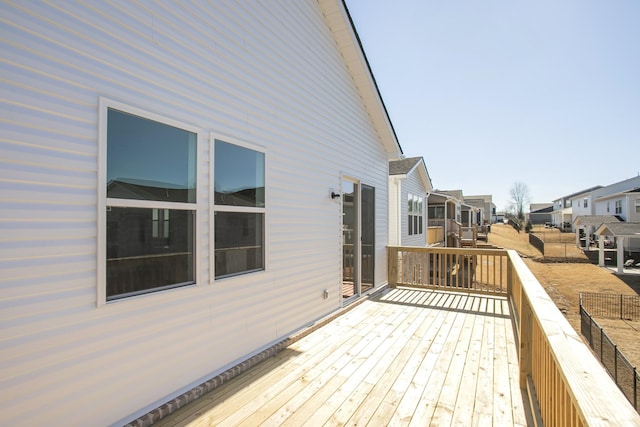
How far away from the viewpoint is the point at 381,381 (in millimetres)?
2891

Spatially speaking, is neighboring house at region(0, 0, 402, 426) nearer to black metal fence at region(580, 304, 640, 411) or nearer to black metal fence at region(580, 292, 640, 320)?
black metal fence at region(580, 304, 640, 411)

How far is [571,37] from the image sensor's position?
26.6 ft

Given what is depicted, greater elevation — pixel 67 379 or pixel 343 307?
pixel 67 379

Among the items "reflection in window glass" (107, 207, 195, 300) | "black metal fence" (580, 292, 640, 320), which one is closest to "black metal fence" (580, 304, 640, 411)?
"black metal fence" (580, 292, 640, 320)

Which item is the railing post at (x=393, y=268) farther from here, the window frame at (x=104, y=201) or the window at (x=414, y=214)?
the window frame at (x=104, y=201)

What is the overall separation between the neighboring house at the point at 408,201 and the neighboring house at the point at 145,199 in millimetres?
6836

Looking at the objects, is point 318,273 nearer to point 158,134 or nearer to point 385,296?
point 385,296

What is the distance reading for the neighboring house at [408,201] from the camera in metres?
10.6

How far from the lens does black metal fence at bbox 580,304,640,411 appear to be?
5.48m

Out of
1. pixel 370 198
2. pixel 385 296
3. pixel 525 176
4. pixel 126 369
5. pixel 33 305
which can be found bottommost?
pixel 385 296

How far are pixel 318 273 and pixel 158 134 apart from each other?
295cm

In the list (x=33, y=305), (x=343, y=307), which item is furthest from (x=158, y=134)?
(x=343, y=307)

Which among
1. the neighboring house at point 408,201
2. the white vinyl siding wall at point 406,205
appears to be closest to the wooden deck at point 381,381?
the neighboring house at point 408,201

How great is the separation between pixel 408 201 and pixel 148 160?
10.5m
